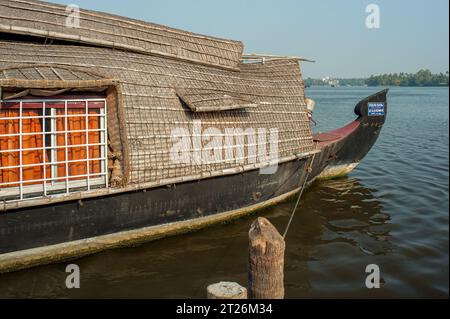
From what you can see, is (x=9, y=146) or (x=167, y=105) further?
(x=167, y=105)

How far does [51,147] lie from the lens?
537cm

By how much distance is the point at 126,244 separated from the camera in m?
6.27

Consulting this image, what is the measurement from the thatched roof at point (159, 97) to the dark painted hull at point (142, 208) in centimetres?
29

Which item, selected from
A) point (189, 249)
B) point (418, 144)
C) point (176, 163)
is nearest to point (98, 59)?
point (176, 163)

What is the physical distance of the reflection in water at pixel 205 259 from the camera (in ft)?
17.4

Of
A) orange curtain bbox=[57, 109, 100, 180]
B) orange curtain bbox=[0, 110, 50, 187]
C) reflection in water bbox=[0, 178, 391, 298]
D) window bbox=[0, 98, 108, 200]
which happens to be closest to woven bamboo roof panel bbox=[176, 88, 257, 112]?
window bbox=[0, 98, 108, 200]

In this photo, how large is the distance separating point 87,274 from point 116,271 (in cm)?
39

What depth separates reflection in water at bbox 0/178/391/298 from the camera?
17.4 ft

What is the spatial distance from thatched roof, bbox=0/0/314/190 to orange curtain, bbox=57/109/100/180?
28 centimetres

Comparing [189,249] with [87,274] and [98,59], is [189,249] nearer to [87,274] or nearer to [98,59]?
[87,274]

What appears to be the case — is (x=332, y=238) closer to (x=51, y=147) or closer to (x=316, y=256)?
(x=316, y=256)

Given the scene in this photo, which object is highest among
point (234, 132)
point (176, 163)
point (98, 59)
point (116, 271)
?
point (98, 59)

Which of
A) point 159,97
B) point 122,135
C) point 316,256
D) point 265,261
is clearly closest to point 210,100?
point 159,97

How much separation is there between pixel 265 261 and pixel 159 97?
3.66 m
